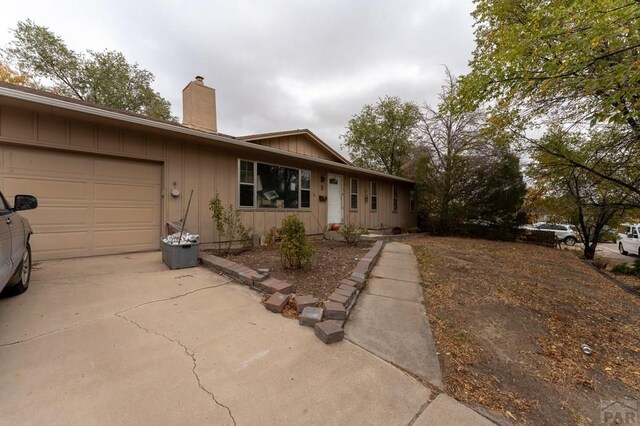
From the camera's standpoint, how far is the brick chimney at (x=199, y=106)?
7129 mm

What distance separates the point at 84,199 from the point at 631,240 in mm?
22771

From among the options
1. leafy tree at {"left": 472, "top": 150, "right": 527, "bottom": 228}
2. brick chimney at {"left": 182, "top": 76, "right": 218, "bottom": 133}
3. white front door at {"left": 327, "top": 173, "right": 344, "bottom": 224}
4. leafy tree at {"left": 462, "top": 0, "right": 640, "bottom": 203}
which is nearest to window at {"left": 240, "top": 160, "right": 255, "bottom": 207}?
brick chimney at {"left": 182, "top": 76, "right": 218, "bottom": 133}

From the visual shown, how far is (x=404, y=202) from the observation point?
13.5 m

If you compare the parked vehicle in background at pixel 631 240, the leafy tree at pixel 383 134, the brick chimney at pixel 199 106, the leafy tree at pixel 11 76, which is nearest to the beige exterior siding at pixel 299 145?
the brick chimney at pixel 199 106

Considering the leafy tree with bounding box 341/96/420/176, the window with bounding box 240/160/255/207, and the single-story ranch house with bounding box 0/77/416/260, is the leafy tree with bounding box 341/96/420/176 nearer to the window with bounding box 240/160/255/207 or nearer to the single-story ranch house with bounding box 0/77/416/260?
the single-story ranch house with bounding box 0/77/416/260

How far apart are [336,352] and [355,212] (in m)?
8.57

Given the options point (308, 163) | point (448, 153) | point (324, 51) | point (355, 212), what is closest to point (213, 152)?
point (308, 163)

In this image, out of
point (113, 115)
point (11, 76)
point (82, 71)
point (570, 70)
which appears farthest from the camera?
point (82, 71)

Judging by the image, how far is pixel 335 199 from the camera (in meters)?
9.56

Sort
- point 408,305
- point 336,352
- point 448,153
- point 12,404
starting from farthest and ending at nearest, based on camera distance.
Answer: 1. point 448,153
2. point 408,305
3. point 336,352
4. point 12,404

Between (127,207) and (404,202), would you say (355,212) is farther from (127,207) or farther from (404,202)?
(127,207)

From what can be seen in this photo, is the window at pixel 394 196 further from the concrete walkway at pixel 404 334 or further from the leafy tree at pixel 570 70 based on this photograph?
the concrete walkway at pixel 404 334

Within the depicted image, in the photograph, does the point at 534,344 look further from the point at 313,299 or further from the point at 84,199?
the point at 84,199

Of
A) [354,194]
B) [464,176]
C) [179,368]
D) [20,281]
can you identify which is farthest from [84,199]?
[464,176]
